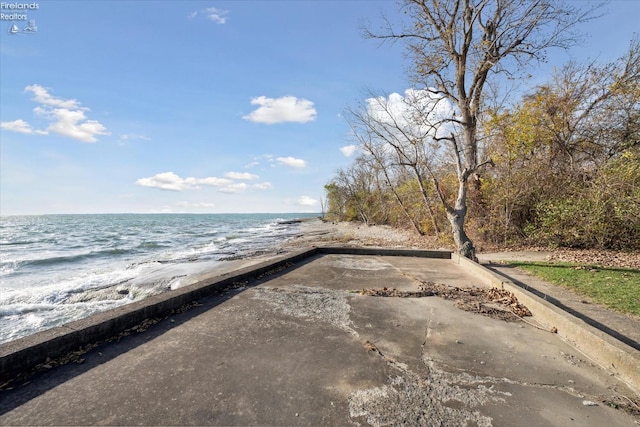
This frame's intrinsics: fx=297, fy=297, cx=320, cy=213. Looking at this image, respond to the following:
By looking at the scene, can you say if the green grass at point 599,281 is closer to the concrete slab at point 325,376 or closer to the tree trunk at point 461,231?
the tree trunk at point 461,231

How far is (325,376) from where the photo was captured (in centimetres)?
279

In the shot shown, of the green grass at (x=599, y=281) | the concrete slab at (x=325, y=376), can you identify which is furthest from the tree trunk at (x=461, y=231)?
the concrete slab at (x=325, y=376)

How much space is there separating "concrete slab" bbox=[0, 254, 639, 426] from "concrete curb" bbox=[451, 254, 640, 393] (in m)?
0.18

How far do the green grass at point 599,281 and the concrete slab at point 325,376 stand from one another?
2.16 metres

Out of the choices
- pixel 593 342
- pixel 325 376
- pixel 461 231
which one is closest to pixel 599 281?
pixel 461 231

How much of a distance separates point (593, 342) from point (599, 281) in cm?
374

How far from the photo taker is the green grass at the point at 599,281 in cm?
485

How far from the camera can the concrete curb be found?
9.41 feet

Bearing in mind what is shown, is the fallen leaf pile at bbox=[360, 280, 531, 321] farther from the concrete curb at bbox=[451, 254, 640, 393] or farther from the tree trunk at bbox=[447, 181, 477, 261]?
the tree trunk at bbox=[447, 181, 477, 261]

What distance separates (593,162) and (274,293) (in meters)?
13.8

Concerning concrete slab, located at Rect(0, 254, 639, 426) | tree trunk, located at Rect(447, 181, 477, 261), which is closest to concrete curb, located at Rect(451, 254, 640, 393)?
concrete slab, located at Rect(0, 254, 639, 426)

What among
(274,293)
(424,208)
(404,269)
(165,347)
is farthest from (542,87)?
(165,347)

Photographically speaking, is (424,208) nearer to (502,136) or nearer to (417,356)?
(502,136)

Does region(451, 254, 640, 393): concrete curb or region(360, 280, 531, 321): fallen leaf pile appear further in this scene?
region(360, 280, 531, 321): fallen leaf pile
